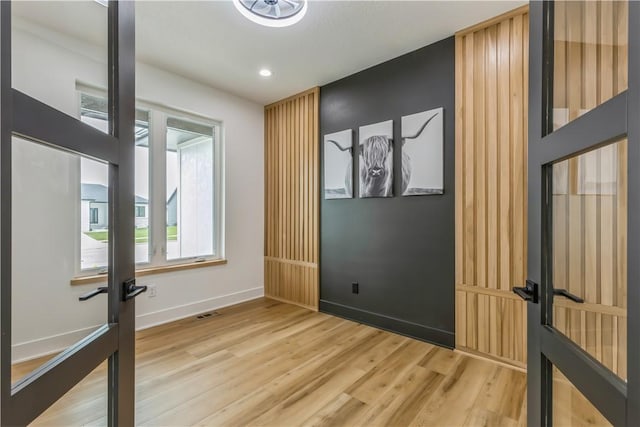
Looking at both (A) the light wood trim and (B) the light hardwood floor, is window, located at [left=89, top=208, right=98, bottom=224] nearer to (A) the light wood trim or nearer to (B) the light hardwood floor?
(B) the light hardwood floor

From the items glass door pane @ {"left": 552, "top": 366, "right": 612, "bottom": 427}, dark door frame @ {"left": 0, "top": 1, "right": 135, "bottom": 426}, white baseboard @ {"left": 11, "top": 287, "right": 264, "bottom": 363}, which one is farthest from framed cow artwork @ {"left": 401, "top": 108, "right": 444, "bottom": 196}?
white baseboard @ {"left": 11, "top": 287, "right": 264, "bottom": 363}

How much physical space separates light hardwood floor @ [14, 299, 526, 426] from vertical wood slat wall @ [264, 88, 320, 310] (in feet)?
3.09

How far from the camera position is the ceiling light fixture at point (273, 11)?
226 cm

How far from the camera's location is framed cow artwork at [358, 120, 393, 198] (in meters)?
3.05

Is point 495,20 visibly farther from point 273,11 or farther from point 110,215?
point 110,215

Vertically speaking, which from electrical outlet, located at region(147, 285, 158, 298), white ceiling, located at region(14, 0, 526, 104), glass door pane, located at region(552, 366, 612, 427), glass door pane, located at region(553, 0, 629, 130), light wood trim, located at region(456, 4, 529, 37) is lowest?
electrical outlet, located at region(147, 285, 158, 298)

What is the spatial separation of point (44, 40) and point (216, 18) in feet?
6.39

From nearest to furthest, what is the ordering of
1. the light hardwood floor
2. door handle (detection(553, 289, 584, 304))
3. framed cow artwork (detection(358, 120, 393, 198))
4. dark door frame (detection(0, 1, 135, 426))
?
dark door frame (detection(0, 1, 135, 426)) → door handle (detection(553, 289, 584, 304)) → the light hardwood floor → framed cow artwork (detection(358, 120, 393, 198))

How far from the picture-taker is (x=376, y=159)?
3.16 metres

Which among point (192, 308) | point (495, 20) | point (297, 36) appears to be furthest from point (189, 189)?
point (495, 20)

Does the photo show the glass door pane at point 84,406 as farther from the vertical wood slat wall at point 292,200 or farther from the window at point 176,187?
the vertical wood slat wall at point 292,200

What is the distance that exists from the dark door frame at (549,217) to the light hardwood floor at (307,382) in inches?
35.8

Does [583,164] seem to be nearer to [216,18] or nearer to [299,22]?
[299,22]

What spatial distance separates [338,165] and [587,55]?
265cm
